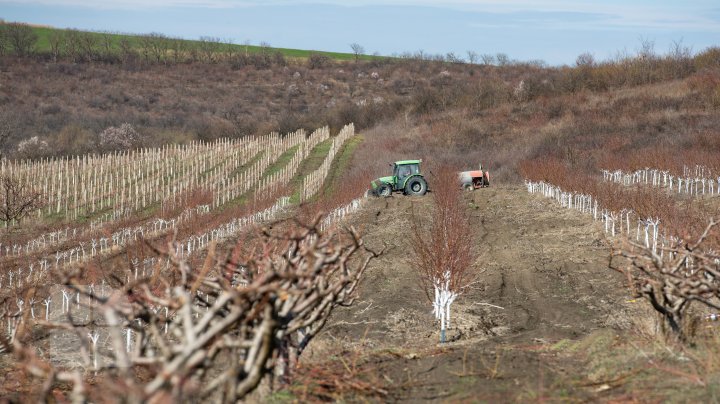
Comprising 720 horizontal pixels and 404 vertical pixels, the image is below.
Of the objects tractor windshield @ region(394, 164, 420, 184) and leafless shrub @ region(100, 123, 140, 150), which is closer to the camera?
tractor windshield @ region(394, 164, 420, 184)

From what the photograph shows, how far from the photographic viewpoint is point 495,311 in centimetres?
1518

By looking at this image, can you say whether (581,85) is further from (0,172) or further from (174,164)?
(0,172)

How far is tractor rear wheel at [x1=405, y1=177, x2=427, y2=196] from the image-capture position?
3350cm

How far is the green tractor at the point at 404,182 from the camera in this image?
33.6m

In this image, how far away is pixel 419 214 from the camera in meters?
28.6

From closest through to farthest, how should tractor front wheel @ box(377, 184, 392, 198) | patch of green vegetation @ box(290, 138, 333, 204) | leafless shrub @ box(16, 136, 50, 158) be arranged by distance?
tractor front wheel @ box(377, 184, 392, 198) < patch of green vegetation @ box(290, 138, 333, 204) < leafless shrub @ box(16, 136, 50, 158)

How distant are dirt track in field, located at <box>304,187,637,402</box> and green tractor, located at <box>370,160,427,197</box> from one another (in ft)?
9.45

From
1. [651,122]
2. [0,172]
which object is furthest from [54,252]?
[651,122]

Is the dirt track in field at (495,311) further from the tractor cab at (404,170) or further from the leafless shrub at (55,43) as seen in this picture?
the leafless shrub at (55,43)

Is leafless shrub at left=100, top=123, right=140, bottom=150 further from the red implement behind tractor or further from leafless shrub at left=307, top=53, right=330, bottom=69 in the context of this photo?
leafless shrub at left=307, top=53, right=330, bottom=69

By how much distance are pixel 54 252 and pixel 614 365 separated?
72.9ft

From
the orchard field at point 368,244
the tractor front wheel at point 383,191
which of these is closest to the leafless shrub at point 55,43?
the orchard field at point 368,244

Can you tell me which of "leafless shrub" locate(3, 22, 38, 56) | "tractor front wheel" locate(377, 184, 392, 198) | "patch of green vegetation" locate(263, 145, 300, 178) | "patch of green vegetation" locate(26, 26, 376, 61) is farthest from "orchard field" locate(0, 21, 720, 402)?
"patch of green vegetation" locate(26, 26, 376, 61)

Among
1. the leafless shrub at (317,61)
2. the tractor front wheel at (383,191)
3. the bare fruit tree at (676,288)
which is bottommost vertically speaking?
the tractor front wheel at (383,191)
